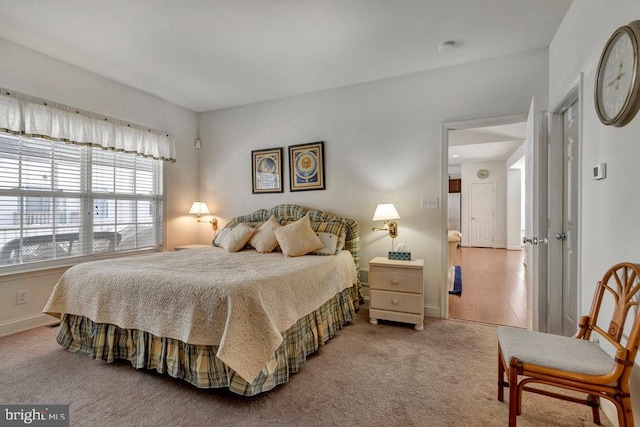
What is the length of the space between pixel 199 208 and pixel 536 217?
4026 millimetres

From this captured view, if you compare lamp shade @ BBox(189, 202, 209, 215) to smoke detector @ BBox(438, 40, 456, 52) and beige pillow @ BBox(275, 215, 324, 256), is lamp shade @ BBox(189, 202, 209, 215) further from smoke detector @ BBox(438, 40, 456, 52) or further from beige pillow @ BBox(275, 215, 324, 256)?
smoke detector @ BBox(438, 40, 456, 52)

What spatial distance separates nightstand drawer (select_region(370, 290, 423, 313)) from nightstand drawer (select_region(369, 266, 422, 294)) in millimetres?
48

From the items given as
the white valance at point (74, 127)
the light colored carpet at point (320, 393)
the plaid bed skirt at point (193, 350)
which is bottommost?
the light colored carpet at point (320, 393)

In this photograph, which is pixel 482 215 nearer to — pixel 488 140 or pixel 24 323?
pixel 488 140

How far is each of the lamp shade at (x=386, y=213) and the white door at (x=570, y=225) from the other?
1379 millimetres

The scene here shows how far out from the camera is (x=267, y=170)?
4172 mm

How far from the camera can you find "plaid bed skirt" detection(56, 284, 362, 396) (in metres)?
1.80

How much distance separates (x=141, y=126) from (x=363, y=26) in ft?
9.65

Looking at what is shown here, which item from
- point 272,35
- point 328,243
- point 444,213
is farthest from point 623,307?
point 272,35

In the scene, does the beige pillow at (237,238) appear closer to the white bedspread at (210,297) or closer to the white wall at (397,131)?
the white bedspread at (210,297)

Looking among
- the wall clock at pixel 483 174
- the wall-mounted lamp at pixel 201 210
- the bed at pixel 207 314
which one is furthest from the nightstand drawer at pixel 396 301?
the wall clock at pixel 483 174

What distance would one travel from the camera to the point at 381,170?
3.49 metres

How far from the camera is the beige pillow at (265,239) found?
3.29 metres

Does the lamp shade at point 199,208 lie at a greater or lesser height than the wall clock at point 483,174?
lesser
